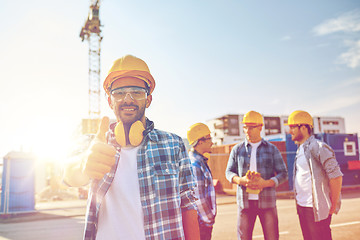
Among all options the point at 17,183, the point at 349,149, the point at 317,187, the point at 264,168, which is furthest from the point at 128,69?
the point at 349,149

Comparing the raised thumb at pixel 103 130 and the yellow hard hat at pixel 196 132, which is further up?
the yellow hard hat at pixel 196 132

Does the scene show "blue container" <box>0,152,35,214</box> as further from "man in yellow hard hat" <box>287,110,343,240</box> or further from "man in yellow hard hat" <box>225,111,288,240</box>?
"man in yellow hard hat" <box>287,110,343,240</box>

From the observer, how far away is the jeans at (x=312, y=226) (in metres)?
3.21

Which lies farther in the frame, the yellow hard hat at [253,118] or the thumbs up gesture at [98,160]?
the yellow hard hat at [253,118]

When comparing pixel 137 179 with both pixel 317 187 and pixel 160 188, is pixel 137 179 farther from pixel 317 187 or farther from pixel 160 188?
pixel 317 187

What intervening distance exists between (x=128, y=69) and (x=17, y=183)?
11236 millimetres

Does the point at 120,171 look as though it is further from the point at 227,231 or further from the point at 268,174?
the point at 227,231

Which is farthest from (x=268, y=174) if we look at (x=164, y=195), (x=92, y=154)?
(x=92, y=154)

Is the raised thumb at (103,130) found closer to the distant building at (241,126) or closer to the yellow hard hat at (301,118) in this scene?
the yellow hard hat at (301,118)

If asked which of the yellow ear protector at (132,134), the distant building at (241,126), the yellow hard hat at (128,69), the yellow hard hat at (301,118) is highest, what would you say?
the distant building at (241,126)

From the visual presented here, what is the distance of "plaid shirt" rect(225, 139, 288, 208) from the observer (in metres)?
3.53

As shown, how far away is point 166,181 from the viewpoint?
1.66 metres

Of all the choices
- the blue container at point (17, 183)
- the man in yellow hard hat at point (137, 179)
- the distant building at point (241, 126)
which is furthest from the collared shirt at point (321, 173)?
the distant building at point (241, 126)

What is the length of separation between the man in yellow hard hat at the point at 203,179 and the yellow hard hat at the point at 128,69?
1913 millimetres
